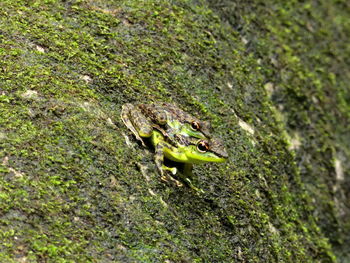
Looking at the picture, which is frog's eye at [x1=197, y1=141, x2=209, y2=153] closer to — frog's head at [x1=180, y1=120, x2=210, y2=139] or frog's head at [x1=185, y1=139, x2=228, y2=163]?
frog's head at [x1=185, y1=139, x2=228, y2=163]

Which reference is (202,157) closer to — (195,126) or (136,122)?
(195,126)

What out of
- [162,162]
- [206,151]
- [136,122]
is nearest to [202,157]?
[206,151]

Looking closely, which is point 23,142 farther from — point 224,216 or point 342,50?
point 342,50

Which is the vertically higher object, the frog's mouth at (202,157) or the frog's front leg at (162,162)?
the frog's mouth at (202,157)

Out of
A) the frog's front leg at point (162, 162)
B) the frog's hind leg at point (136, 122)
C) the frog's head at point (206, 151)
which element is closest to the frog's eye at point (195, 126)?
the frog's head at point (206, 151)

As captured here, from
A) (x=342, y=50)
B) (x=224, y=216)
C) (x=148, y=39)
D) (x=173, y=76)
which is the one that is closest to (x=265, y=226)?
(x=224, y=216)

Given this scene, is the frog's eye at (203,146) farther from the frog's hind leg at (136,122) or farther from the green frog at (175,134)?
the frog's hind leg at (136,122)

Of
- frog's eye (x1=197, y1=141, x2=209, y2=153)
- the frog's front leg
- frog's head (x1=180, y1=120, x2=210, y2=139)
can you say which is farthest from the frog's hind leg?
frog's eye (x1=197, y1=141, x2=209, y2=153)
